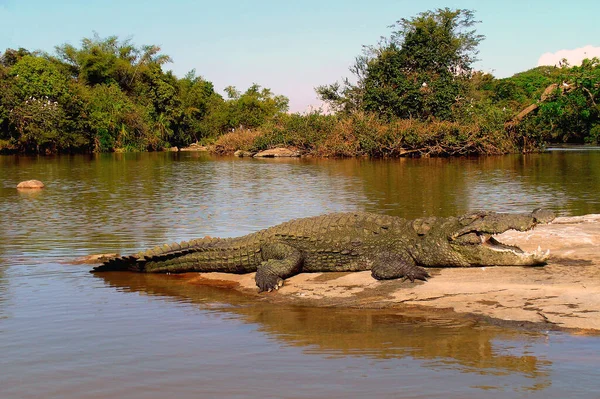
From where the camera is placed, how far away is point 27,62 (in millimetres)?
45969

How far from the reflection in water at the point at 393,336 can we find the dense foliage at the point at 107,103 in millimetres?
42989

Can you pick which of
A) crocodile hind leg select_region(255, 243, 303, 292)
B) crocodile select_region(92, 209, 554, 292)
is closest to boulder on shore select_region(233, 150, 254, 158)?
crocodile select_region(92, 209, 554, 292)

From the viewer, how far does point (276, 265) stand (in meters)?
6.53

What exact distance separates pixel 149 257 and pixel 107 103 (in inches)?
1916

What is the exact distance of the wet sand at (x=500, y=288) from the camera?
188 inches

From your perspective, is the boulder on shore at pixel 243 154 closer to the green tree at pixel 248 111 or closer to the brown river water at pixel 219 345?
the green tree at pixel 248 111

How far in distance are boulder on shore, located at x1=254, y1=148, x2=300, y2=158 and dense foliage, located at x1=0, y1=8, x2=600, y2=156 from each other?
58 cm

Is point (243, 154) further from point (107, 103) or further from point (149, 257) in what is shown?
point (149, 257)

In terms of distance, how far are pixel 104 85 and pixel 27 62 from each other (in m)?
10.2

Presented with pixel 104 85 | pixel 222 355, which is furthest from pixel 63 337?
pixel 104 85

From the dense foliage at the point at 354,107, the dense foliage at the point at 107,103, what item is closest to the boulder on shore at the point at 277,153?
the dense foliage at the point at 354,107

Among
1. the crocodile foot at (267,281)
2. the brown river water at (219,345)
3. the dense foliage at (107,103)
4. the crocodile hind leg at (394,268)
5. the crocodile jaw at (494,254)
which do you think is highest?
the dense foliage at (107,103)

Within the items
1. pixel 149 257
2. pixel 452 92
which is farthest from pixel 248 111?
pixel 149 257

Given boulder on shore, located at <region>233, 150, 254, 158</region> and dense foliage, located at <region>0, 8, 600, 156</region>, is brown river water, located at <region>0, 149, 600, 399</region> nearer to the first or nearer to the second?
dense foliage, located at <region>0, 8, 600, 156</region>
